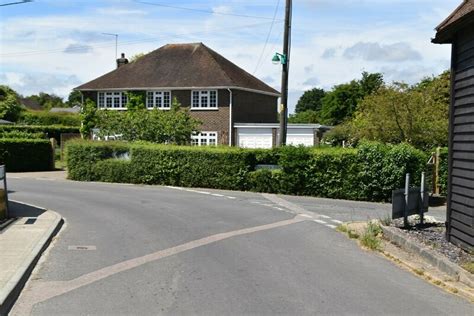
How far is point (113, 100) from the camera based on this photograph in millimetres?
45281

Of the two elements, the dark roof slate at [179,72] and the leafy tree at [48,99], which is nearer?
the dark roof slate at [179,72]

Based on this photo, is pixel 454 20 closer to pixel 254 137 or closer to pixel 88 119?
pixel 88 119

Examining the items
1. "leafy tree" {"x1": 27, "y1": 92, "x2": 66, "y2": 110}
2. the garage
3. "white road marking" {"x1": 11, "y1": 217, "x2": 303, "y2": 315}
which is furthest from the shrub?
"leafy tree" {"x1": 27, "y1": 92, "x2": 66, "y2": 110}

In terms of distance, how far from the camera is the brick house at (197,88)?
4212 cm

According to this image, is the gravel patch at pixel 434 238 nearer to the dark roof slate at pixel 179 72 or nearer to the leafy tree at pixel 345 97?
the dark roof slate at pixel 179 72

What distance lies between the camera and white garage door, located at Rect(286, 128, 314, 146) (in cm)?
4088

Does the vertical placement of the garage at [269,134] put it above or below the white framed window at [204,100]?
below

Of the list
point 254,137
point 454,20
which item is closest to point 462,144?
point 454,20

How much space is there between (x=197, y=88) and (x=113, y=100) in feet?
23.6

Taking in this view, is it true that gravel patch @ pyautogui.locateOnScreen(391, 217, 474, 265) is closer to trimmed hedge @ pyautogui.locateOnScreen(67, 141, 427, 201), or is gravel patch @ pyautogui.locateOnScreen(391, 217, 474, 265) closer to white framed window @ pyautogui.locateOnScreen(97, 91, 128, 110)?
trimmed hedge @ pyautogui.locateOnScreen(67, 141, 427, 201)

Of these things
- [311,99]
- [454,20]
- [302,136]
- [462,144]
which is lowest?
[302,136]

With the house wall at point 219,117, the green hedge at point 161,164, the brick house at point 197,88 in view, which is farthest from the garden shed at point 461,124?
the house wall at point 219,117

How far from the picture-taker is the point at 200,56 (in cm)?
4538

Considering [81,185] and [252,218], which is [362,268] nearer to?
[252,218]
